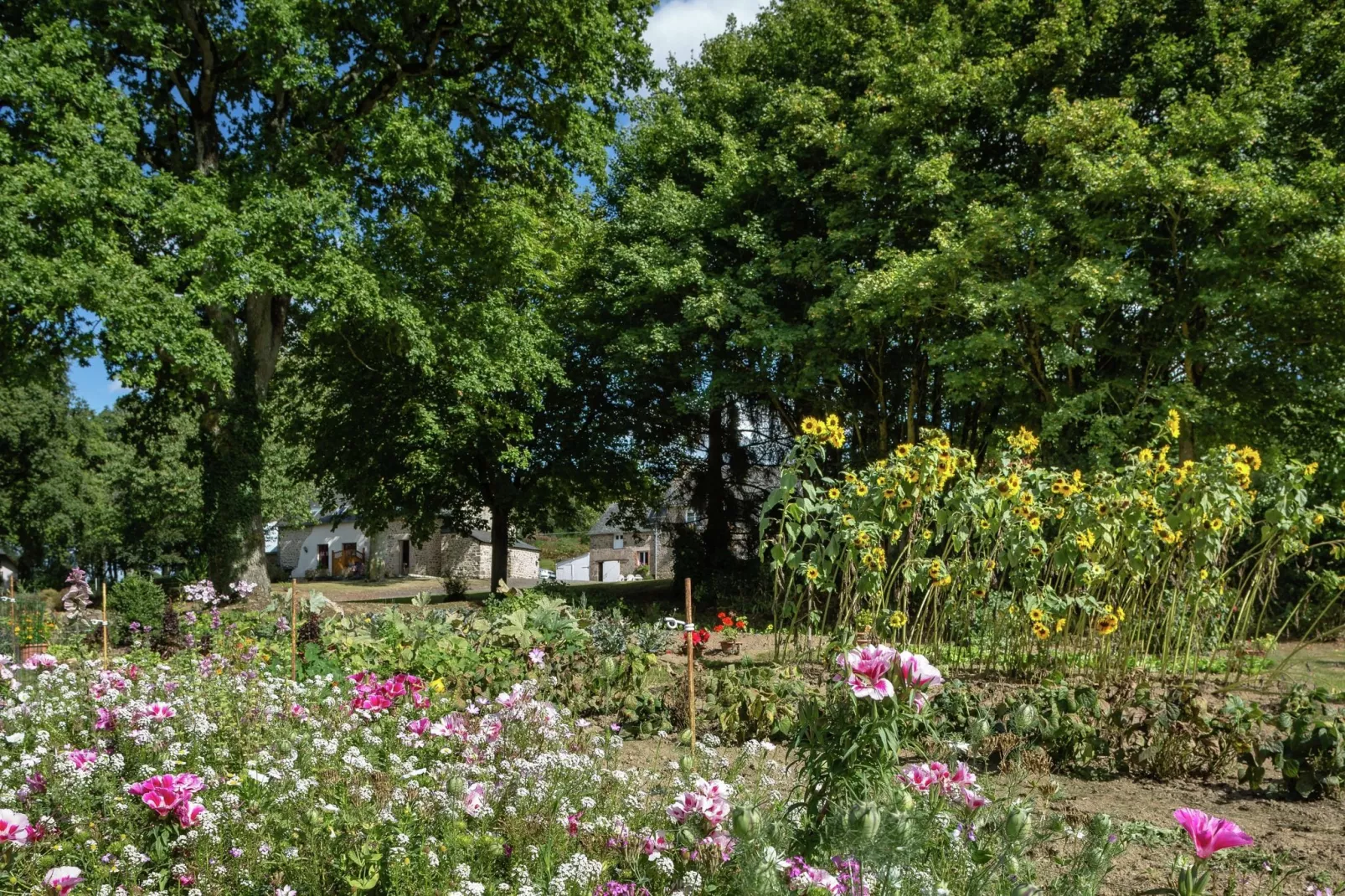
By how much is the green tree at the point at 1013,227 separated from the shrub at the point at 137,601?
7.49 meters

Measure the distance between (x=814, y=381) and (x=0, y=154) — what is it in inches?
433

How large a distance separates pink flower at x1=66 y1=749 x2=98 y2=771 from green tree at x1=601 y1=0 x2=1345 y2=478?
947 cm

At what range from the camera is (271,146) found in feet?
44.7

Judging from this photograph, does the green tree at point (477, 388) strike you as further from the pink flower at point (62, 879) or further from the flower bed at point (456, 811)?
the pink flower at point (62, 879)

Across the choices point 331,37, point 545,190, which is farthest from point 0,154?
point 545,190

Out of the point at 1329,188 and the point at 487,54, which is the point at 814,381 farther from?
the point at 487,54

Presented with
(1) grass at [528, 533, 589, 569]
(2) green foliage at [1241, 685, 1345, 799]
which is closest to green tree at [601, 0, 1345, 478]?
(2) green foliage at [1241, 685, 1345, 799]

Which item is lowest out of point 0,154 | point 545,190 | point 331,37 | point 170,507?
point 170,507

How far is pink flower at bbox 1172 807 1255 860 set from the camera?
1784 millimetres

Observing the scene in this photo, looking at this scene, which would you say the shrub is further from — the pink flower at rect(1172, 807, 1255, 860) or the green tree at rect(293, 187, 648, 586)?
the pink flower at rect(1172, 807, 1255, 860)

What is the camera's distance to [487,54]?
14.9m

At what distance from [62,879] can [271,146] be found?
13.3 meters

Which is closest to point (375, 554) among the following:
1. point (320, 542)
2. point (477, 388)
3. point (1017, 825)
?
point (320, 542)

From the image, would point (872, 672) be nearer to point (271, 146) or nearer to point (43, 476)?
point (271, 146)
